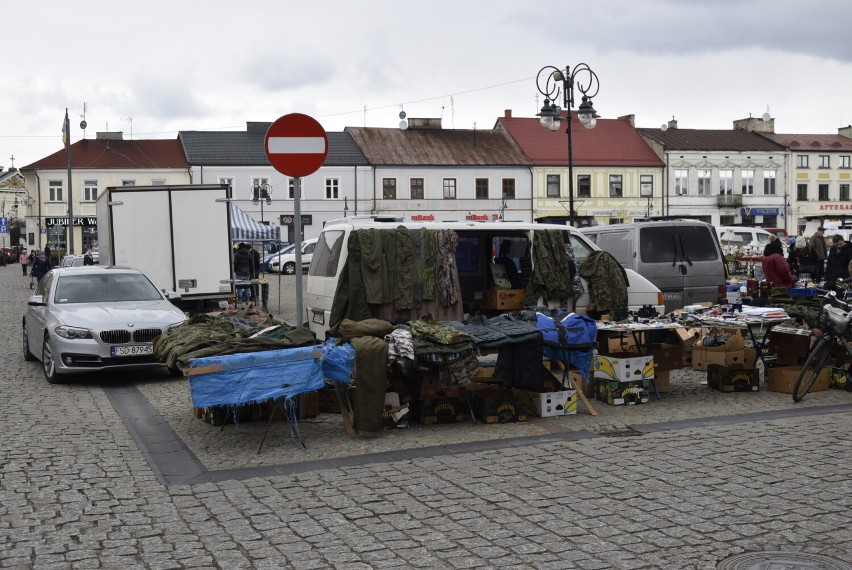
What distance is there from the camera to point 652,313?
11930mm

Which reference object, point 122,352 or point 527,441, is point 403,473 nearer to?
point 527,441

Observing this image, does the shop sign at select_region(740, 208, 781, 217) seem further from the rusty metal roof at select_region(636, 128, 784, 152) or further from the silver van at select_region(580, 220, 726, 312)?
the silver van at select_region(580, 220, 726, 312)

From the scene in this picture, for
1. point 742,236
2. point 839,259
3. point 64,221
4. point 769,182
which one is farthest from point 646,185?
point 839,259

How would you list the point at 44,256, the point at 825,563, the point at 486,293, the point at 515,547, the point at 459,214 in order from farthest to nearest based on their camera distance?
1. the point at 459,214
2. the point at 44,256
3. the point at 486,293
4. the point at 515,547
5. the point at 825,563

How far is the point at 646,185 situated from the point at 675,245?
59.2 m

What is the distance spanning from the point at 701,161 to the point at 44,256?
51894 millimetres

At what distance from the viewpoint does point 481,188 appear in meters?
71.3

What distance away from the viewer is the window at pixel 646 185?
74312 millimetres

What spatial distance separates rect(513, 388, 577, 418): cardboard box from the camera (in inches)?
382

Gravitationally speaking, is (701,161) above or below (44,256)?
above

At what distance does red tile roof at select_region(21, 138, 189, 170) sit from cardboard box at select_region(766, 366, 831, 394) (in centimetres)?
6212

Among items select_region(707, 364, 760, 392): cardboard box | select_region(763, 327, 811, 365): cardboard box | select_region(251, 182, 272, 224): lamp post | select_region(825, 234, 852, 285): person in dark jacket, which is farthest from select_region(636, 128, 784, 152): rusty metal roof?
select_region(707, 364, 760, 392): cardboard box

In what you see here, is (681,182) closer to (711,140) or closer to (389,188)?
(711,140)

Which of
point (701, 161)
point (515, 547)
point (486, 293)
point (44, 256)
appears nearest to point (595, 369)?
point (486, 293)
